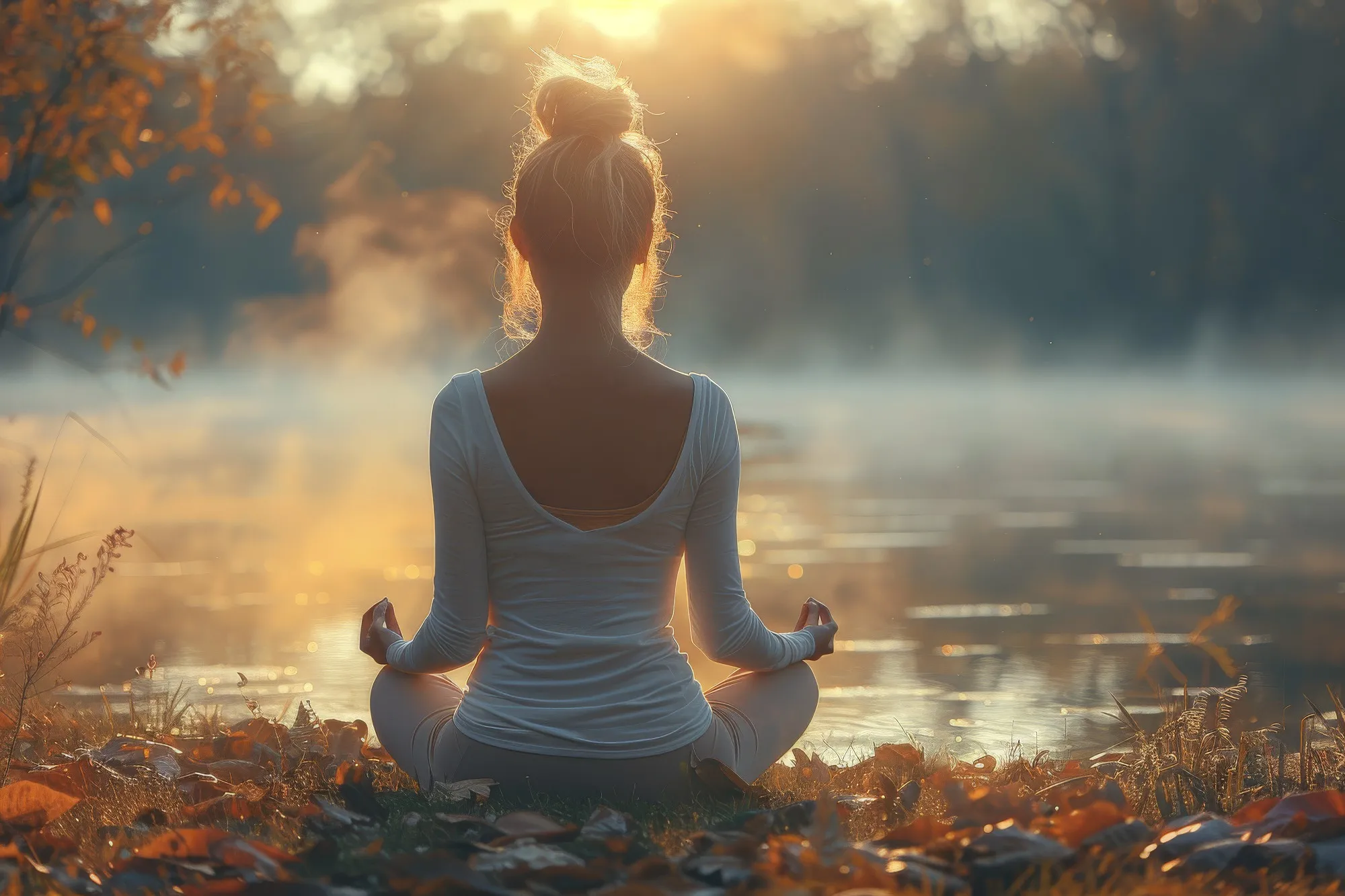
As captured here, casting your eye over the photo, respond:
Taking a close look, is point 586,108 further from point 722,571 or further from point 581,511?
point 722,571

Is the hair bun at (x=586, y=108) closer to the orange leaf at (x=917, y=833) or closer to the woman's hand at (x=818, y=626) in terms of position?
the woman's hand at (x=818, y=626)

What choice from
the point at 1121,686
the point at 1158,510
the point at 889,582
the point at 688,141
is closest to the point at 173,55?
the point at 1121,686

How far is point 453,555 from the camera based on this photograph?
2988 millimetres

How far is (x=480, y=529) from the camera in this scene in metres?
3.00

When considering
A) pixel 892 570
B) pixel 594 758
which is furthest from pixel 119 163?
pixel 892 570

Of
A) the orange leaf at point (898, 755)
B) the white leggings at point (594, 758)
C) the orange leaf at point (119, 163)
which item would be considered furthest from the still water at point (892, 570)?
the white leggings at point (594, 758)

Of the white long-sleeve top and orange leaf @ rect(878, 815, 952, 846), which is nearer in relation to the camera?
orange leaf @ rect(878, 815, 952, 846)

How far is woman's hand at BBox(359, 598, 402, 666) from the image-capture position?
127 inches

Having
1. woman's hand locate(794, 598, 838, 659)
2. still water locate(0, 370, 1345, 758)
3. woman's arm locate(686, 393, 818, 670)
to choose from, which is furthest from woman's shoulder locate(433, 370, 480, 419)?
still water locate(0, 370, 1345, 758)

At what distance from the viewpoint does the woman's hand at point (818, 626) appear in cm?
331

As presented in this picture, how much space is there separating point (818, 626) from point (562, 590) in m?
0.71

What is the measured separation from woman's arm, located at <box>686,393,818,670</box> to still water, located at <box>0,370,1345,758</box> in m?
1.19

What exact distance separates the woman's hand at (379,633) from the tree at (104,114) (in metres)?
1.65

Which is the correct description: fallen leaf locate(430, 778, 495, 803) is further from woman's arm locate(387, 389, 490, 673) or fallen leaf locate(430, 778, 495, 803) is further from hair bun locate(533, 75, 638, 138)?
hair bun locate(533, 75, 638, 138)
